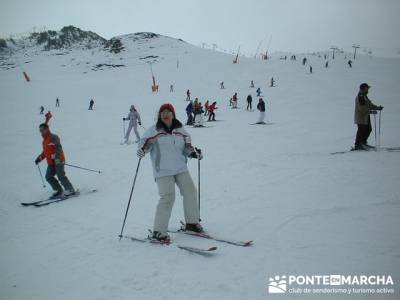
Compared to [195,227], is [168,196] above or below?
above

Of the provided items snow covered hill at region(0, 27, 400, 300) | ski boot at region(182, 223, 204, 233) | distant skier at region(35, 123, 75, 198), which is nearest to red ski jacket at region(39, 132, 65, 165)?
distant skier at region(35, 123, 75, 198)

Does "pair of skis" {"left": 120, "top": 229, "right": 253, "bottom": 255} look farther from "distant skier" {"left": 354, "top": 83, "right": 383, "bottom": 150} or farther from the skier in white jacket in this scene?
"distant skier" {"left": 354, "top": 83, "right": 383, "bottom": 150}

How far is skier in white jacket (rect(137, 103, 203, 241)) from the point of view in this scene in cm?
444

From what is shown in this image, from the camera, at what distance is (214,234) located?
15.6ft

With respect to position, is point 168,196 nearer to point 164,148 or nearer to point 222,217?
point 164,148

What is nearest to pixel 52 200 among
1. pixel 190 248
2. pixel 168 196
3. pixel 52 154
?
pixel 52 154

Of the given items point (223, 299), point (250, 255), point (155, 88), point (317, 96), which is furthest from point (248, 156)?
point (155, 88)

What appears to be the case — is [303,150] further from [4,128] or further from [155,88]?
[155,88]

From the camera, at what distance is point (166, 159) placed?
4449mm

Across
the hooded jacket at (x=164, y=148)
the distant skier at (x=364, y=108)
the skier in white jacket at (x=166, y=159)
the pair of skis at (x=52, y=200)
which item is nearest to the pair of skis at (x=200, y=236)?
the skier in white jacket at (x=166, y=159)

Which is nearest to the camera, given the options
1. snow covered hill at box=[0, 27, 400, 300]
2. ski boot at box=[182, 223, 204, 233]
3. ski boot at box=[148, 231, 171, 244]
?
Result: snow covered hill at box=[0, 27, 400, 300]

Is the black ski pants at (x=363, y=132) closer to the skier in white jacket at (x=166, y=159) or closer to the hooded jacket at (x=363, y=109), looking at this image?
the hooded jacket at (x=363, y=109)

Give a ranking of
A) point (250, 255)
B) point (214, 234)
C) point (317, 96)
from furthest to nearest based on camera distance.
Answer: point (317, 96), point (214, 234), point (250, 255)

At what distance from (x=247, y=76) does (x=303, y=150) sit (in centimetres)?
3628
